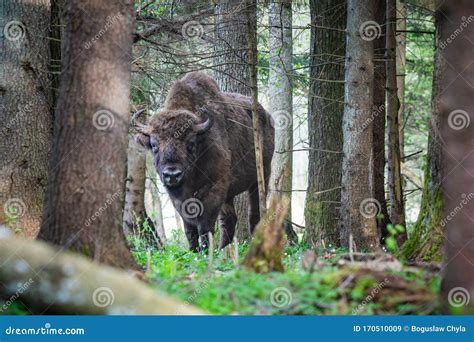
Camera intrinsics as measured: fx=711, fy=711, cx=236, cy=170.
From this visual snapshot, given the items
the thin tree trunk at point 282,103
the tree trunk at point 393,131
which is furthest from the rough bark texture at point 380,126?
the thin tree trunk at point 282,103

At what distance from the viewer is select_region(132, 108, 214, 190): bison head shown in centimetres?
1353

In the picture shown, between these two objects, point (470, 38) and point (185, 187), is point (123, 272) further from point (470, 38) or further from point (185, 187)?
point (185, 187)

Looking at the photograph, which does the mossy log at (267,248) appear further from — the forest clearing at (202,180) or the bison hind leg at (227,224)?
the bison hind leg at (227,224)

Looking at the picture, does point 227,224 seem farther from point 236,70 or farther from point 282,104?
point 236,70

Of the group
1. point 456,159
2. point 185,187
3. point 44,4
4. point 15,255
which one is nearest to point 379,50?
point 185,187

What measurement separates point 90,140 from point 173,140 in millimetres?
6255

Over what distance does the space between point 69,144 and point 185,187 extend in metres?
6.73

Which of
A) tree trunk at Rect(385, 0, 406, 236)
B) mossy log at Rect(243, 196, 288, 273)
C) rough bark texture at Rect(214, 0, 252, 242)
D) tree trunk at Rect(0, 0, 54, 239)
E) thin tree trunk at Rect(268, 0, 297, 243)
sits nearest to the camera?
mossy log at Rect(243, 196, 288, 273)

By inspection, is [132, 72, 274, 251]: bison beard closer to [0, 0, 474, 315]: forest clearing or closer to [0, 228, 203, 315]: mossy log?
[0, 0, 474, 315]: forest clearing

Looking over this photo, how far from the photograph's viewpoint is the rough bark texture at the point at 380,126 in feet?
40.9

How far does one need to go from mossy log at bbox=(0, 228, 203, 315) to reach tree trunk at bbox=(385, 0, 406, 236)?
212 inches

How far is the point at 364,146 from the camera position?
11.3 m

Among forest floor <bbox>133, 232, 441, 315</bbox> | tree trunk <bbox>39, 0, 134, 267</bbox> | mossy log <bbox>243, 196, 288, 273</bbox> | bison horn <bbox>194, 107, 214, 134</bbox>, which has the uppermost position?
bison horn <bbox>194, 107, 214, 134</bbox>

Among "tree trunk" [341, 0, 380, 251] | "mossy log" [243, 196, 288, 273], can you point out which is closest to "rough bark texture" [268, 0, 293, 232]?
"tree trunk" [341, 0, 380, 251]
